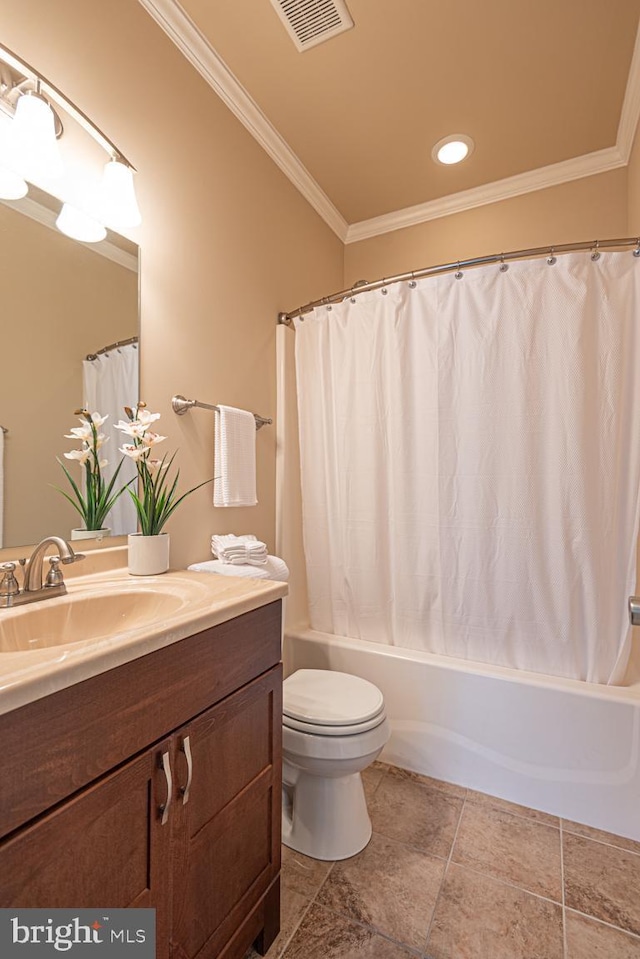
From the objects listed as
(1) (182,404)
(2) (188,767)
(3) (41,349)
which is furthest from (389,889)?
(3) (41,349)

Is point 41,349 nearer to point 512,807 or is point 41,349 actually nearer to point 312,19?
point 312,19

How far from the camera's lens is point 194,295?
5.16 feet

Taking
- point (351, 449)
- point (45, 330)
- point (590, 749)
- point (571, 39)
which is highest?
point (571, 39)

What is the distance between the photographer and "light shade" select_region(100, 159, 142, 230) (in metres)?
1.20

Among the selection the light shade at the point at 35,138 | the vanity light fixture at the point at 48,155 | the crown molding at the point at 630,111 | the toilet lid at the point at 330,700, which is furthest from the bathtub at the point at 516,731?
the crown molding at the point at 630,111

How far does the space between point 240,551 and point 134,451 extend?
50 cm

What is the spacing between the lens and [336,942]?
1.07 meters

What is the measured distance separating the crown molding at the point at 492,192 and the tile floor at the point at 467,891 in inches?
108

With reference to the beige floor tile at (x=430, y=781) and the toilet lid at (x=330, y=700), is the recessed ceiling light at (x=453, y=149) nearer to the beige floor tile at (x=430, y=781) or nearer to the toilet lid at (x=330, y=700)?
the toilet lid at (x=330, y=700)

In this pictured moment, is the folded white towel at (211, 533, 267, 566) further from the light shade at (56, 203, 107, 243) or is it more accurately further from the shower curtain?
the light shade at (56, 203, 107, 243)

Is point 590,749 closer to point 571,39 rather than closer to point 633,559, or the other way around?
point 633,559

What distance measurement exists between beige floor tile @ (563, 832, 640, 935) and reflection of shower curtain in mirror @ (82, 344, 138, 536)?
1.63 metres

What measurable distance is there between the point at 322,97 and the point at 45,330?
154 cm

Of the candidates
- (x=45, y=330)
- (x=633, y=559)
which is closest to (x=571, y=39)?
(x=633, y=559)
